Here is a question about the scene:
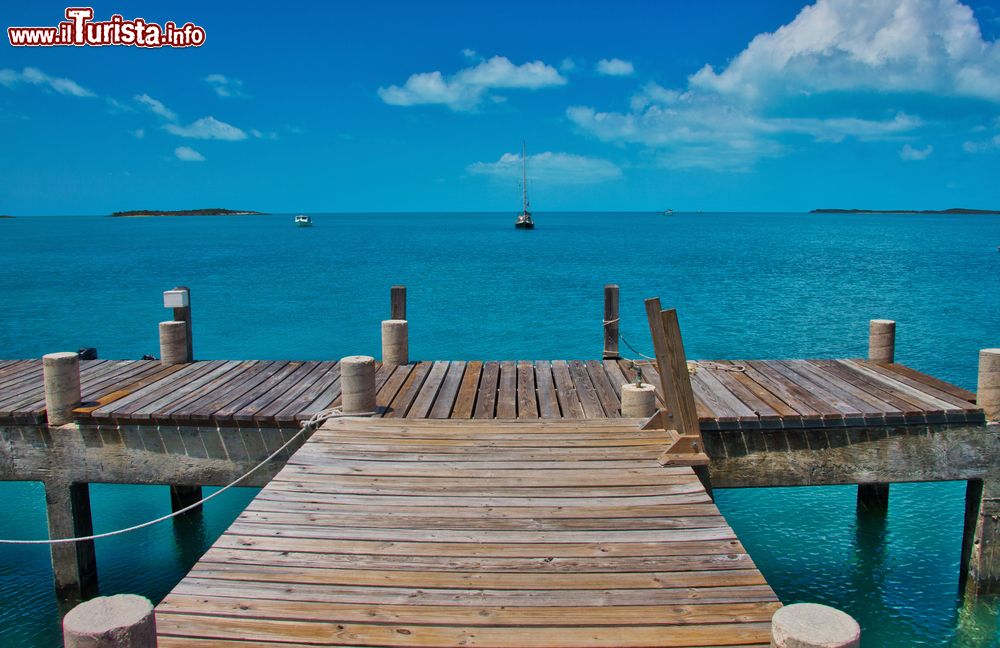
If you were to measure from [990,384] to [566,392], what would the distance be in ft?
16.7

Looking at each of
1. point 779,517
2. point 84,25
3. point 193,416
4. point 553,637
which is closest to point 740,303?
point 779,517

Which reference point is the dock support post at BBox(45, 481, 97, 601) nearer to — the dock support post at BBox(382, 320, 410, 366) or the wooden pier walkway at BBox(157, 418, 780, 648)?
→ the wooden pier walkway at BBox(157, 418, 780, 648)

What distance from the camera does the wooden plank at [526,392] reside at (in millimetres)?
9261

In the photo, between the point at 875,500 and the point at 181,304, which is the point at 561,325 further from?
the point at 181,304

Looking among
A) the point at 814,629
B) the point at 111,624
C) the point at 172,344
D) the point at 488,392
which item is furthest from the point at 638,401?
the point at 172,344

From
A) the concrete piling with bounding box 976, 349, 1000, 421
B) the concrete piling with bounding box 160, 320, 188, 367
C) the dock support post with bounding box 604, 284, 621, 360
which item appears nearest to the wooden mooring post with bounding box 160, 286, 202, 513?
the concrete piling with bounding box 160, 320, 188, 367

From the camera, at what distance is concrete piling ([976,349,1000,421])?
8.84 meters

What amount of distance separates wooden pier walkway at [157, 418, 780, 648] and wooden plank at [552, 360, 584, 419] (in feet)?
5.38

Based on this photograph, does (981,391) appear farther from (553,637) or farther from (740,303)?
(740,303)

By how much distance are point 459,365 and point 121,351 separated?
24734mm

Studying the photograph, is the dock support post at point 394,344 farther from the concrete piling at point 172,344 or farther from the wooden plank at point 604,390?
the concrete piling at point 172,344

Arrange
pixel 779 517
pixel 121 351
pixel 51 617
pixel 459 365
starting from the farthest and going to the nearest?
pixel 121 351, pixel 779 517, pixel 459 365, pixel 51 617

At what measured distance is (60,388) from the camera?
357 inches

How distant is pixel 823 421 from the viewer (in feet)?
28.8
